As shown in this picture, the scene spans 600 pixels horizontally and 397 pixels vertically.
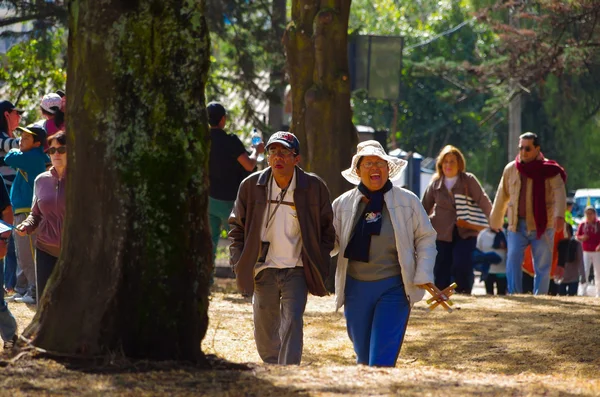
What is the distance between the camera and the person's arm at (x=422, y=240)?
788 cm

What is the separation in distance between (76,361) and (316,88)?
28.3 feet

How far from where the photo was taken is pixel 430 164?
44.1 meters

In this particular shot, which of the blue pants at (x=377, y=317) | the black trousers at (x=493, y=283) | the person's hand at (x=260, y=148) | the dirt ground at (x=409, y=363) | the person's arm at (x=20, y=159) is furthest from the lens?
the black trousers at (x=493, y=283)

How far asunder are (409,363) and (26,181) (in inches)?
173

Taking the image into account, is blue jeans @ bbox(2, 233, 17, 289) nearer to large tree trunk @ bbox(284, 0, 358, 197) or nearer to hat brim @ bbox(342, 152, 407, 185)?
large tree trunk @ bbox(284, 0, 358, 197)

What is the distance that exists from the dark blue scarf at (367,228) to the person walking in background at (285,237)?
164mm

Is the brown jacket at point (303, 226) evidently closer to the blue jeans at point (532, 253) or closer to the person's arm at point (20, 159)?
the person's arm at point (20, 159)

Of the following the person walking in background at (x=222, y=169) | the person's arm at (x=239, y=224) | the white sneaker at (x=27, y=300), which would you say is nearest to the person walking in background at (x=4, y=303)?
the person's arm at (x=239, y=224)

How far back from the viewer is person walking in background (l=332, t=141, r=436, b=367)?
7867 mm

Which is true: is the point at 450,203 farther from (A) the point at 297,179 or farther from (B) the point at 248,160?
(A) the point at 297,179

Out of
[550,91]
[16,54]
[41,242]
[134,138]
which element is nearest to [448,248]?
[41,242]

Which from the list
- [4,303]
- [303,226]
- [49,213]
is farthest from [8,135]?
[303,226]

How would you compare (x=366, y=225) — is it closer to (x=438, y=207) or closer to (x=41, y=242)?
(x=41, y=242)

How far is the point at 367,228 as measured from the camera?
25.9ft
